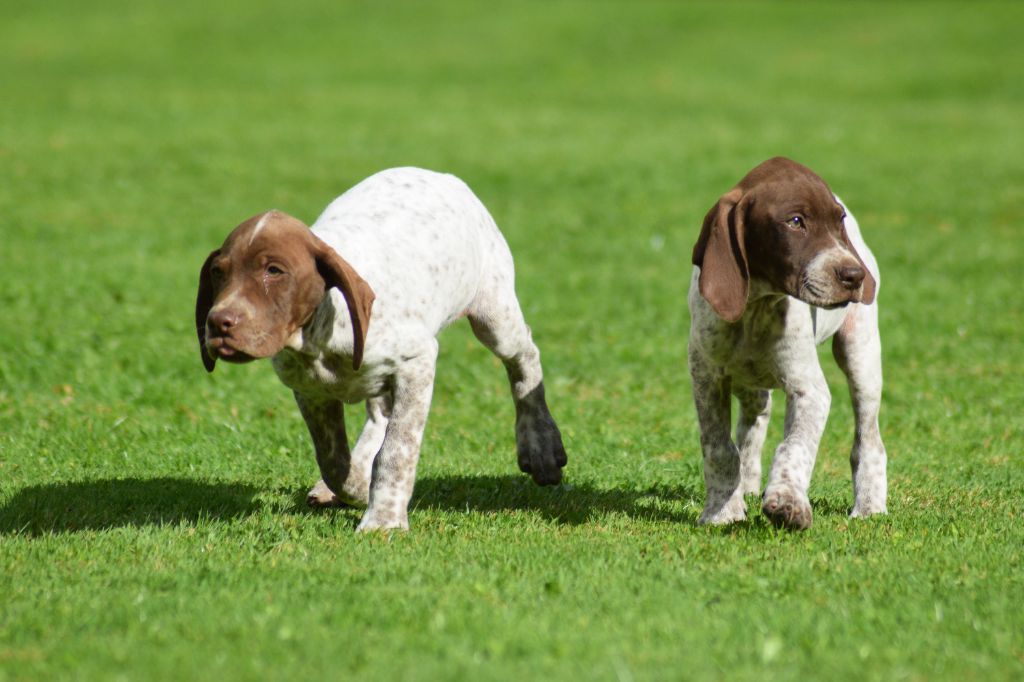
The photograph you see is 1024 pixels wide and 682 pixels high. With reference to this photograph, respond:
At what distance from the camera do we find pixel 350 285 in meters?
5.94

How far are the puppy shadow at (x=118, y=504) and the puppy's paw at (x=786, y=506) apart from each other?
251 centimetres

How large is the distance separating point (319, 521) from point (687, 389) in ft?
14.8

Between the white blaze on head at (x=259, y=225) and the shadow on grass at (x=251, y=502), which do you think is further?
the shadow on grass at (x=251, y=502)

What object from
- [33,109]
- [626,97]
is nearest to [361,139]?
[33,109]

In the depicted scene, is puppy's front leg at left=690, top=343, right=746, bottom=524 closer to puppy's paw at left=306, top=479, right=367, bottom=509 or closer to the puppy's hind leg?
the puppy's hind leg

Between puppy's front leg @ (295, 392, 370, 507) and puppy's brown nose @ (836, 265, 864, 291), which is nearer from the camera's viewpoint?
puppy's brown nose @ (836, 265, 864, 291)

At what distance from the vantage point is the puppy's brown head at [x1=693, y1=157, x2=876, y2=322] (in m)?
5.98

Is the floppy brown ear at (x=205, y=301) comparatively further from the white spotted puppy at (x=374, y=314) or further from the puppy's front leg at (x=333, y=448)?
the puppy's front leg at (x=333, y=448)

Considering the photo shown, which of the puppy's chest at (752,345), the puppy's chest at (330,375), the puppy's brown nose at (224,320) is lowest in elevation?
the puppy's chest at (330,375)

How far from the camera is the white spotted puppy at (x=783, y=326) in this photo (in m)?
6.10

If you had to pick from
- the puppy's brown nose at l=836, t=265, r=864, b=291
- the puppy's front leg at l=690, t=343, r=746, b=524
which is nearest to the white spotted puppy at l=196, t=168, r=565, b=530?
the puppy's front leg at l=690, t=343, r=746, b=524

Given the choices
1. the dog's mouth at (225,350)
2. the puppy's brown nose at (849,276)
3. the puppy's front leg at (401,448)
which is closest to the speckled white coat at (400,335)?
the puppy's front leg at (401,448)

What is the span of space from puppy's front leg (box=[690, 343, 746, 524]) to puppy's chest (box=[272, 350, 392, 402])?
1.52 m

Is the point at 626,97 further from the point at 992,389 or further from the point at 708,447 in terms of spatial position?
the point at 708,447
